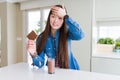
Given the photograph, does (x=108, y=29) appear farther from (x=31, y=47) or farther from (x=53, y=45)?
(x=31, y=47)

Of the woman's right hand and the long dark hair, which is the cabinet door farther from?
the woman's right hand

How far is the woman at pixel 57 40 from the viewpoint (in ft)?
5.19

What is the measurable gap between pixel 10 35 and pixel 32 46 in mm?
3396

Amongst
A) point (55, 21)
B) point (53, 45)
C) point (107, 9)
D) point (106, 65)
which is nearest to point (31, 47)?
point (53, 45)

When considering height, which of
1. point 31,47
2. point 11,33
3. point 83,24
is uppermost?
point 83,24

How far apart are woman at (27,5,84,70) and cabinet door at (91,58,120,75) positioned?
147 centimetres

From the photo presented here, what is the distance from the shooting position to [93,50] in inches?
137

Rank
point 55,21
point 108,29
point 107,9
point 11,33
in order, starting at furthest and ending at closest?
point 11,33
point 108,29
point 107,9
point 55,21

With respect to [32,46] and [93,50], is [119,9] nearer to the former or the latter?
[93,50]

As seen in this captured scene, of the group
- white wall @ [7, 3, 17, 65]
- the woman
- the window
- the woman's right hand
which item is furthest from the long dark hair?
white wall @ [7, 3, 17, 65]

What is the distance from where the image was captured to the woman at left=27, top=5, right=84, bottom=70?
1581 millimetres

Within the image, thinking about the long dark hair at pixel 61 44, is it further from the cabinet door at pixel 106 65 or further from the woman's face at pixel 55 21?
the cabinet door at pixel 106 65

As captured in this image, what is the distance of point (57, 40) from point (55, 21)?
226mm

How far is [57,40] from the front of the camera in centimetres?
171
